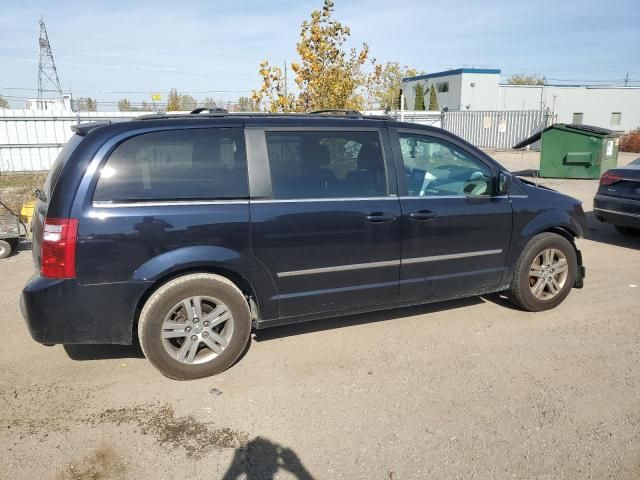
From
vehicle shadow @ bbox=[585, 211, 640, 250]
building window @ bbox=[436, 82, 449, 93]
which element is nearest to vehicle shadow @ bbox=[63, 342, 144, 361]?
vehicle shadow @ bbox=[585, 211, 640, 250]

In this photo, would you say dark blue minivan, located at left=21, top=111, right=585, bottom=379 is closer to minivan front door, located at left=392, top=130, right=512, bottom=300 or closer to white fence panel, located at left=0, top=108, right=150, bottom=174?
minivan front door, located at left=392, top=130, right=512, bottom=300

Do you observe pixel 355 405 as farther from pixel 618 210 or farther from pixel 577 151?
pixel 577 151

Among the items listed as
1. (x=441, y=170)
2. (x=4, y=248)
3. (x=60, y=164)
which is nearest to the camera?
(x=60, y=164)

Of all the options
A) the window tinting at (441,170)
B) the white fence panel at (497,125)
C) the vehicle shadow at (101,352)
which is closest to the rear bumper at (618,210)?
the window tinting at (441,170)

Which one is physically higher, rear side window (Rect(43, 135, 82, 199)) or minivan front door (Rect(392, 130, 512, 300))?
rear side window (Rect(43, 135, 82, 199))

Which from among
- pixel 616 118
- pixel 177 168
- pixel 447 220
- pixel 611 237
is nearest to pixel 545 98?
pixel 616 118

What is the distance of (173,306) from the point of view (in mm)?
3473

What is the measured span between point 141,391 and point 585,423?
9.34 feet

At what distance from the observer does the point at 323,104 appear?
11.1m

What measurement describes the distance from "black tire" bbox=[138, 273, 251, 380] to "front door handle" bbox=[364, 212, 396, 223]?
1.14 m

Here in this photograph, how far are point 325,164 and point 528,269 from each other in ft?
7.24

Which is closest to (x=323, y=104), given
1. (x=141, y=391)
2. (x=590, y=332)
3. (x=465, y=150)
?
(x=465, y=150)

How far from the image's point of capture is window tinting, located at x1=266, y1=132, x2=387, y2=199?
3.76m

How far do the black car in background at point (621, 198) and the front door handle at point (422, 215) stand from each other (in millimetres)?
4570
